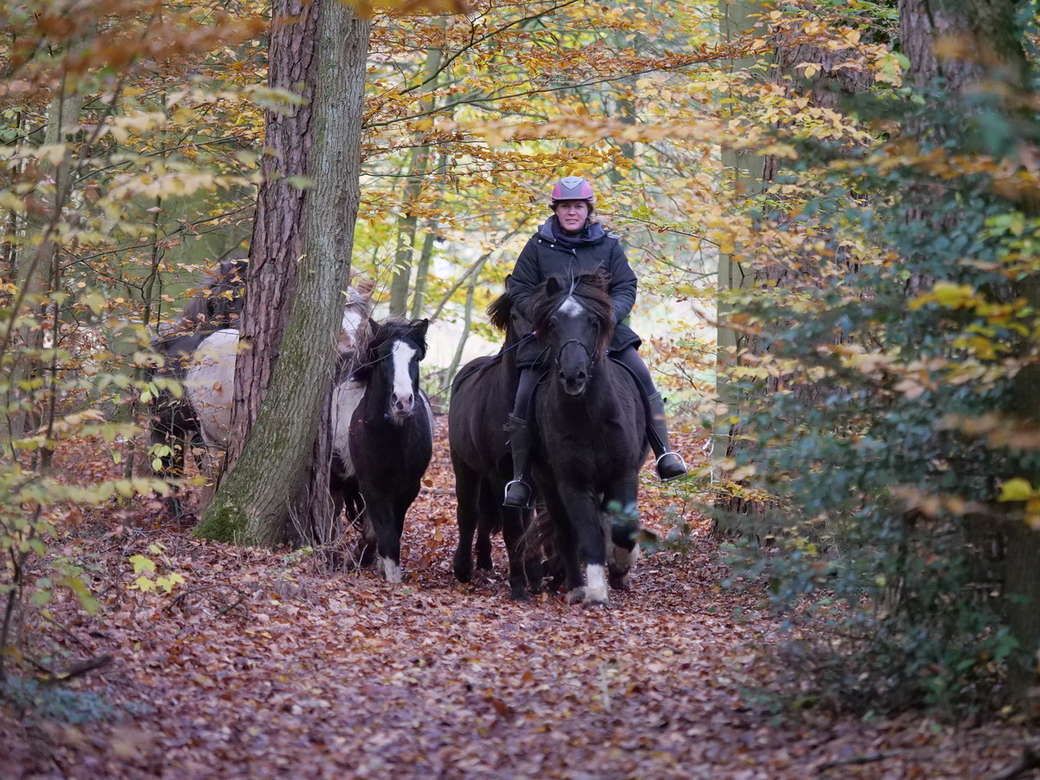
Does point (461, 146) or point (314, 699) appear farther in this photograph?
point (461, 146)

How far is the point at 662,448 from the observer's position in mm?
8859

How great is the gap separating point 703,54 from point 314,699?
307 inches

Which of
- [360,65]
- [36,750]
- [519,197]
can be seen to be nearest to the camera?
[36,750]

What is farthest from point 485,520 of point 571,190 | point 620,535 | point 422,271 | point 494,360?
point 422,271

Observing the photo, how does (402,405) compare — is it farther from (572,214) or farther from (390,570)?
(572,214)

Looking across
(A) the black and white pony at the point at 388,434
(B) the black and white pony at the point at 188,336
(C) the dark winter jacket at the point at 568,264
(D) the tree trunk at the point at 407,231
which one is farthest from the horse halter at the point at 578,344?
(D) the tree trunk at the point at 407,231

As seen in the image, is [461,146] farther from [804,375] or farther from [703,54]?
[804,375]

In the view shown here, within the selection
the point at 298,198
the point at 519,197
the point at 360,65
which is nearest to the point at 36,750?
the point at 298,198

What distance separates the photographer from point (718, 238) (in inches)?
217

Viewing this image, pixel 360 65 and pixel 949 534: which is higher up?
pixel 360 65

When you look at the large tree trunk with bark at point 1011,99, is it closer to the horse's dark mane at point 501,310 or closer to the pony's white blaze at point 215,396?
the horse's dark mane at point 501,310

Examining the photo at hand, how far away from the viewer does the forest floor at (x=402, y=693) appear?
4.18 meters

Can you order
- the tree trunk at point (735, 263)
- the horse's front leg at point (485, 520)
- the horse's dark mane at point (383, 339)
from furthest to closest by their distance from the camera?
the horse's front leg at point (485, 520), the tree trunk at point (735, 263), the horse's dark mane at point (383, 339)

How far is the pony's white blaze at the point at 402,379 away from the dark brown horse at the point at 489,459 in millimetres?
777
